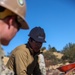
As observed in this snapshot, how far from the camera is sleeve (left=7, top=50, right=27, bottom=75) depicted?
22.1 feet

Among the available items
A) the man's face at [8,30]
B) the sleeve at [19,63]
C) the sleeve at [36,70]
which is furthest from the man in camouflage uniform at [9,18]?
the sleeve at [36,70]

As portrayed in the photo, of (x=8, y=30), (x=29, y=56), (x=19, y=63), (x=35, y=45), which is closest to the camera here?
(x=8, y=30)

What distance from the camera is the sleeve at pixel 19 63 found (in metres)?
6.75

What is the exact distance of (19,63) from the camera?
6793 mm

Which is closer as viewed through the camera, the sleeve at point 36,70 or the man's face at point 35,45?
the man's face at point 35,45

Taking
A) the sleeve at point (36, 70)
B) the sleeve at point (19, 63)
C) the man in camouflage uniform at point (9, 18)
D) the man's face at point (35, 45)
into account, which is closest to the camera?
the man in camouflage uniform at point (9, 18)

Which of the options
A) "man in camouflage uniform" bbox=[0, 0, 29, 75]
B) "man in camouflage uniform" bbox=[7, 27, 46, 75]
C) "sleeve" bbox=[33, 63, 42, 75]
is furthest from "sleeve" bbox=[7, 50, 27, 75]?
"man in camouflage uniform" bbox=[0, 0, 29, 75]

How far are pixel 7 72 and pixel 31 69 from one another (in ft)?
14.4

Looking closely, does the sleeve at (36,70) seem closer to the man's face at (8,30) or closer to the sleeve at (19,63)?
the sleeve at (19,63)

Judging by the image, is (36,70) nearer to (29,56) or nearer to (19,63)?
(29,56)

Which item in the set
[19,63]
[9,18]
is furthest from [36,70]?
[9,18]

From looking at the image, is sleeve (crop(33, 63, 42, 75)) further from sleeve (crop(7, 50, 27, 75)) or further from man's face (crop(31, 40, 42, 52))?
sleeve (crop(7, 50, 27, 75))

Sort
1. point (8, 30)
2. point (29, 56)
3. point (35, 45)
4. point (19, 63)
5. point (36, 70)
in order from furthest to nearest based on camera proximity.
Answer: point (36, 70)
point (35, 45)
point (29, 56)
point (19, 63)
point (8, 30)

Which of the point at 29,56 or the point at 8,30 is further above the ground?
the point at 29,56
